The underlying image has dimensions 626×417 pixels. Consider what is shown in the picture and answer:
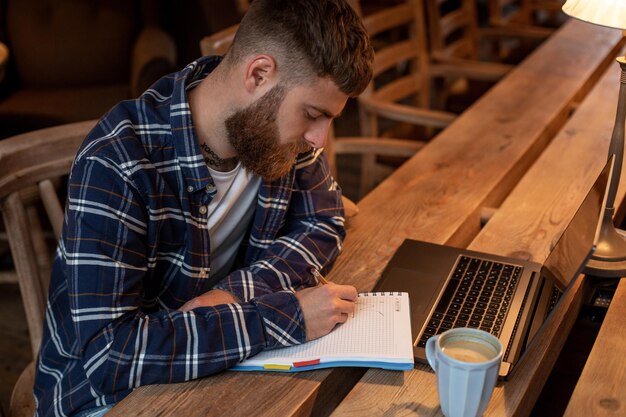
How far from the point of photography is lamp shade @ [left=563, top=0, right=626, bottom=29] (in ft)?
4.12

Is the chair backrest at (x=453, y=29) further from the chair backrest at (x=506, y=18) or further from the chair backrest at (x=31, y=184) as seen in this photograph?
the chair backrest at (x=31, y=184)

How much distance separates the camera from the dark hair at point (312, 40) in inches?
46.7

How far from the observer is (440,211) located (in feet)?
5.28

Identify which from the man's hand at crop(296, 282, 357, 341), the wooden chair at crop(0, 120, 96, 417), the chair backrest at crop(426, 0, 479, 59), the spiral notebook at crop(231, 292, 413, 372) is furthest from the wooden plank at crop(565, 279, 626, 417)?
the chair backrest at crop(426, 0, 479, 59)

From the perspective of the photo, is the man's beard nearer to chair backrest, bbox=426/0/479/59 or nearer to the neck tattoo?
the neck tattoo

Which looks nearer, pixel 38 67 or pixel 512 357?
pixel 512 357

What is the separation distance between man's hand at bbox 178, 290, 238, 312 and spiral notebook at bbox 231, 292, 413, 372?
13cm

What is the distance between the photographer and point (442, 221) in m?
1.56

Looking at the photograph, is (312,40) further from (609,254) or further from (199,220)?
(609,254)

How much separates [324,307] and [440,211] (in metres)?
→ 0.51

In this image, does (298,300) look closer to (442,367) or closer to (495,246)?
(442,367)

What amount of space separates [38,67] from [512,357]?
2883 millimetres

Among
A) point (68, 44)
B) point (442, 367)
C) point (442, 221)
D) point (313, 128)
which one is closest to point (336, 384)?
point (442, 367)

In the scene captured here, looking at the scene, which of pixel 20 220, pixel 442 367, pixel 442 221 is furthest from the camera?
pixel 442 221
